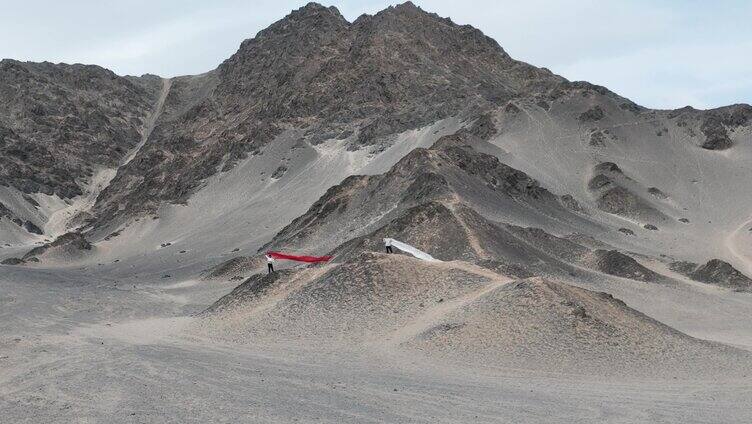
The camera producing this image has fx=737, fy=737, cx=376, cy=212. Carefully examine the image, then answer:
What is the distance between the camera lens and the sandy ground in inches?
594

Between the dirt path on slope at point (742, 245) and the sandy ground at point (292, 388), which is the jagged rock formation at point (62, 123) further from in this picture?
the sandy ground at point (292, 388)

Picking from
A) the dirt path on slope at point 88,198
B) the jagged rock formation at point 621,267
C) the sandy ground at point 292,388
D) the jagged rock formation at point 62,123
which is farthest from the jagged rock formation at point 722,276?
the jagged rock formation at point 62,123

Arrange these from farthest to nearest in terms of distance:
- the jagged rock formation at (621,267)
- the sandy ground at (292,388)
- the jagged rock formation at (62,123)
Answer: the jagged rock formation at (62,123)
the jagged rock formation at (621,267)
the sandy ground at (292,388)

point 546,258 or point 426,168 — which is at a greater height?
point 426,168

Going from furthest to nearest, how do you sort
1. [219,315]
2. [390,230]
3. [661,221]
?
[661,221], [390,230], [219,315]

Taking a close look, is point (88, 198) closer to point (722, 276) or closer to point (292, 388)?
point (722, 276)

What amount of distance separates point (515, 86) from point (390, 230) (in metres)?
88.9

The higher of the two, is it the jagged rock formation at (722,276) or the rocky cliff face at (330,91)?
the rocky cliff face at (330,91)

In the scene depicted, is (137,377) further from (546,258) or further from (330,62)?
(330,62)

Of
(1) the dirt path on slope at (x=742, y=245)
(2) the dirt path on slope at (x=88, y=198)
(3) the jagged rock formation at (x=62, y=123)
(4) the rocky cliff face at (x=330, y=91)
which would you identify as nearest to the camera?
(1) the dirt path on slope at (x=742, y=245)

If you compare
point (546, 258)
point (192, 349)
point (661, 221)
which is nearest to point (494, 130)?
point (661, 221)

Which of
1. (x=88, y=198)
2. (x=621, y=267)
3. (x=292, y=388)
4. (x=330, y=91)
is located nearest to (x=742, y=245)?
(x=621, y=267)

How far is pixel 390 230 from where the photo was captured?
1678 inches

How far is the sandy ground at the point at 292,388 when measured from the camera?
15094mm
